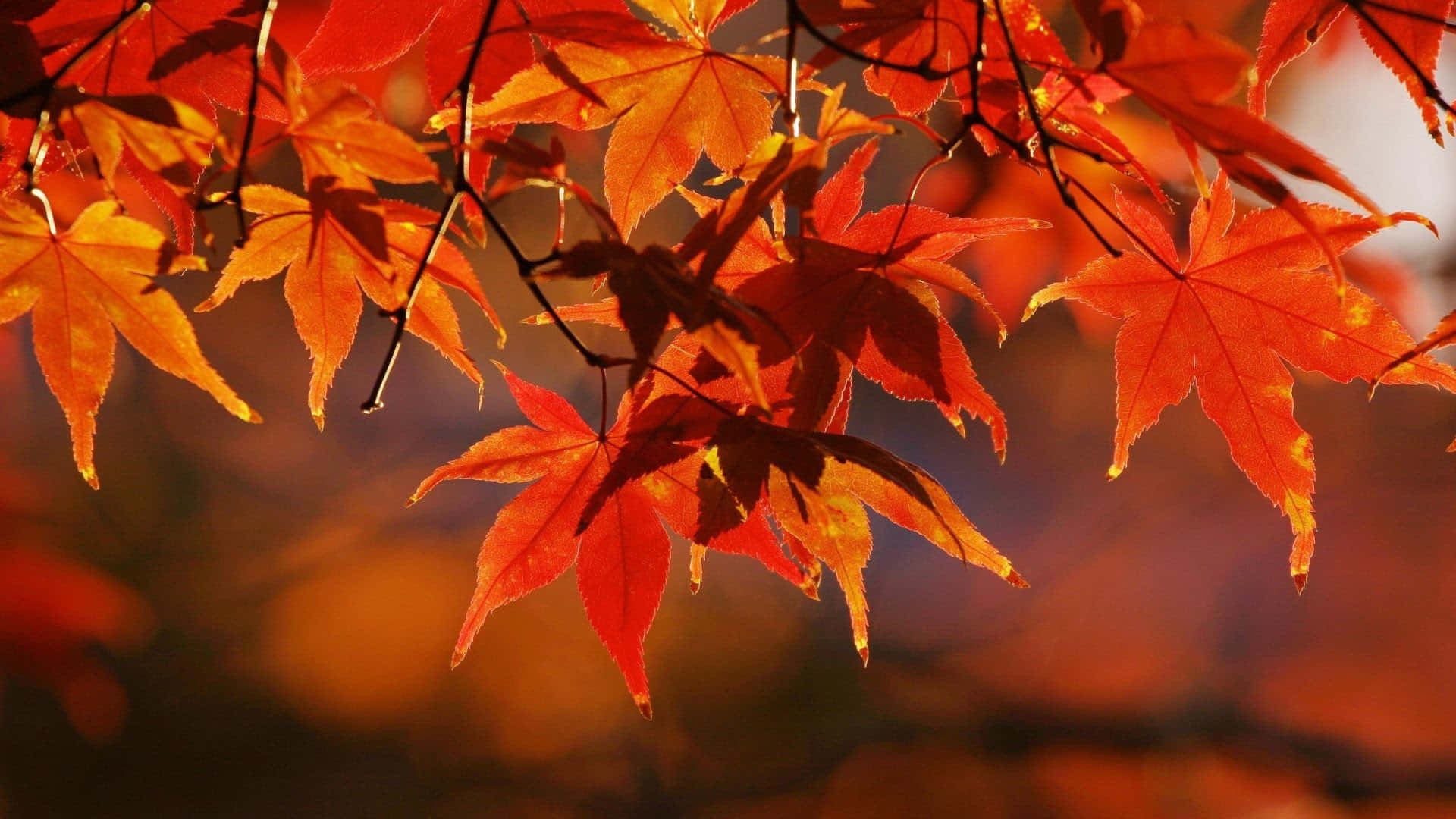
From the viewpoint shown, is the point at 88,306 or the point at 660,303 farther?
the point at 88,306

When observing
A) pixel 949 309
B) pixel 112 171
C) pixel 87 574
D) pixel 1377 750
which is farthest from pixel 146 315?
pixel 1377 750

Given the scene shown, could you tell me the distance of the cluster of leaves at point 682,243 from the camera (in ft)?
1.34

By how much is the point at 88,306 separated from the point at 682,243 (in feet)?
1.01

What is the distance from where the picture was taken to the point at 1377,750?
10.3 feet

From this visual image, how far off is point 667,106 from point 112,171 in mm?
271

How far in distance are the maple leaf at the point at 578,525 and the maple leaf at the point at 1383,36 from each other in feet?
1.30

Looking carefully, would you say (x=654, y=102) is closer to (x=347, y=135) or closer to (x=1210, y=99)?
(x=347, y=135)

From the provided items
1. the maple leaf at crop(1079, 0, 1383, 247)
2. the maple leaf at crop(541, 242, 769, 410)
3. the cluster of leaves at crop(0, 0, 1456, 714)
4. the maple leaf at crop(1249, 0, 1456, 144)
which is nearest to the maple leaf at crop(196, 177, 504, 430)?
the cluster of leaves at crop(0, 0, 1456, 714)

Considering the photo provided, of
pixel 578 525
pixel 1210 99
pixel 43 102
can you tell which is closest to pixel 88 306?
pixel 43 102

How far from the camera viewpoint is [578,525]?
22.2 inches

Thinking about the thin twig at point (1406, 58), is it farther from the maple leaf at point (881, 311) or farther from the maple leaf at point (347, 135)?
the maple leaf at point (347, 135)

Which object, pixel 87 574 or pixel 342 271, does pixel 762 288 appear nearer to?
pixel 342 271

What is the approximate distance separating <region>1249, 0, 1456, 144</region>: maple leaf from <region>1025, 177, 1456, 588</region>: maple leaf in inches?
2.9

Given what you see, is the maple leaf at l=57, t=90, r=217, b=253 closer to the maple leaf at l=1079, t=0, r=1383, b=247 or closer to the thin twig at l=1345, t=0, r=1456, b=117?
the maple leaf at l=1079, t=0, r=1383, b=247
